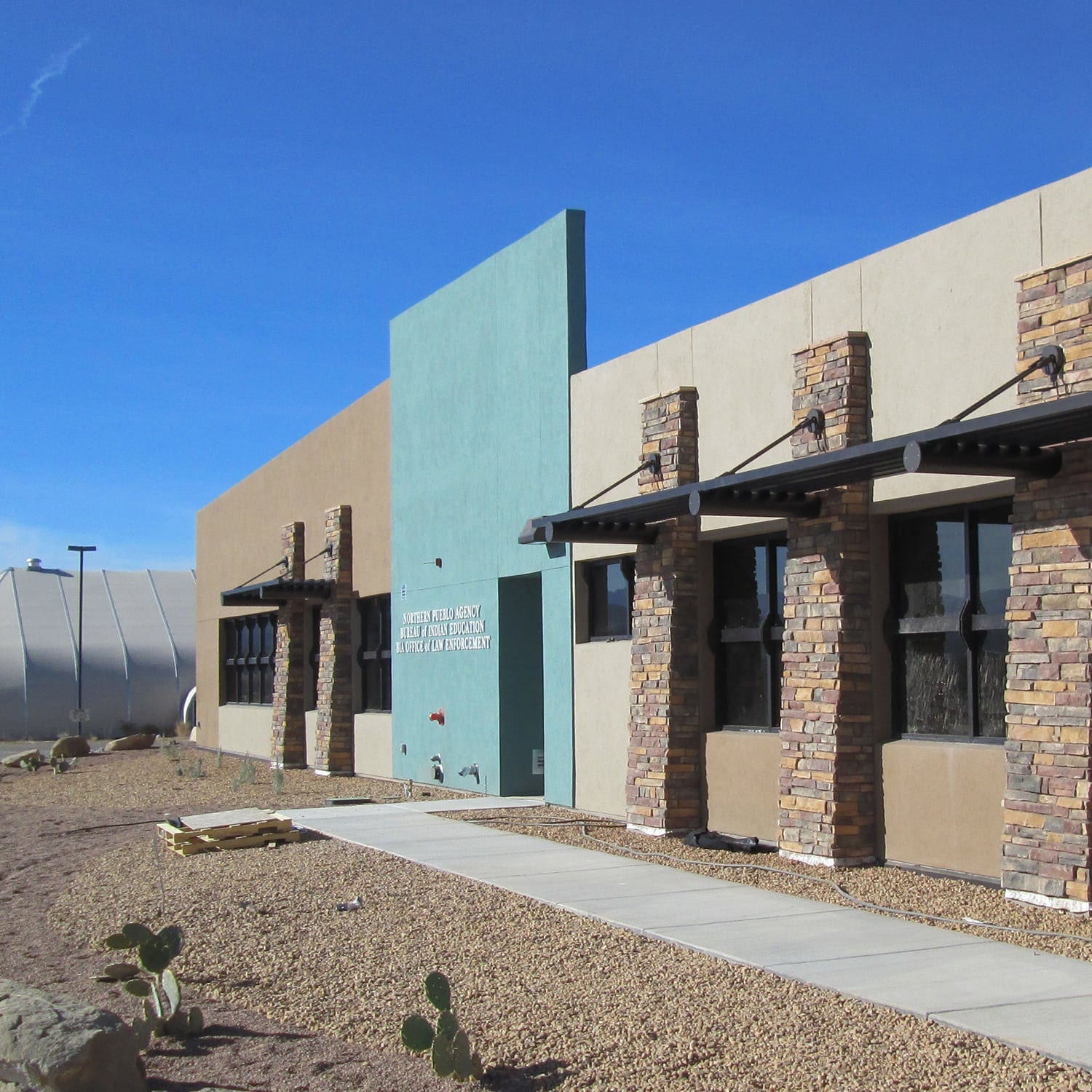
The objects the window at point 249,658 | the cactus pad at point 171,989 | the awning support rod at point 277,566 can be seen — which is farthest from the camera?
the window at point 249,658

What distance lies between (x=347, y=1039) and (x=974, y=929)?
4121mm

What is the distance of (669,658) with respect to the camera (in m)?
13.3

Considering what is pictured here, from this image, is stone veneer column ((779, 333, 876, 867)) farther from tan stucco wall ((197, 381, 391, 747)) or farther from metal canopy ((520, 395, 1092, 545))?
tan stucco wall ((197, 381, 391, 747))

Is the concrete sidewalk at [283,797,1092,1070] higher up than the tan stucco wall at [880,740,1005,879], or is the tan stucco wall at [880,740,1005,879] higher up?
the tan stucco wall at [880,740,1005,879]

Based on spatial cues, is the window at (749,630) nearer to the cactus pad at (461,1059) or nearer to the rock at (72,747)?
the cactus pad at (461,1059)

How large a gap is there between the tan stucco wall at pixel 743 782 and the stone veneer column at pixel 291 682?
13.4m

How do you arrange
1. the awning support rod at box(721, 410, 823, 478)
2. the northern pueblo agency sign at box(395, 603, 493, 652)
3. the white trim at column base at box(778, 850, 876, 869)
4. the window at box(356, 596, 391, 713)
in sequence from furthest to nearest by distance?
1. the window at box(356, 596, 391, 713)
2. the northern pueblo agency sign at box(395, 603, 493, 652)
3. the awning support rod at box(721, 410, 823, 478)
4. the white trim at column base at box(778, 850, 876, 869)

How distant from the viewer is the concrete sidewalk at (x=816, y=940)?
637 centimetres

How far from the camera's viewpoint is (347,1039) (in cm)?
659

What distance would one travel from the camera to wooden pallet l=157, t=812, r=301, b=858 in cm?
1326

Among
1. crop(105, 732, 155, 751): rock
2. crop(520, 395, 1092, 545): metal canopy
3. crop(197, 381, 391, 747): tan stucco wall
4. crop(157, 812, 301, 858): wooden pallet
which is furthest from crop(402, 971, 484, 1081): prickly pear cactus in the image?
crop(105, 732, 155, 751): rock

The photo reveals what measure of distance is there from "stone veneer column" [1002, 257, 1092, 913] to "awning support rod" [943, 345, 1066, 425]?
0.05 meters

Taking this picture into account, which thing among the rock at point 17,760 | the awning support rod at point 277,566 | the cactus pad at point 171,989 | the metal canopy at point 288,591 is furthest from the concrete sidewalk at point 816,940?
the rock at point 17,760

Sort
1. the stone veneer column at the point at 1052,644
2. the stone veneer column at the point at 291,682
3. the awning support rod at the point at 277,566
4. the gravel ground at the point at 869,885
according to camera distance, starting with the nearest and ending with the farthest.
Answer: the gravel ground at the point at 869,885 → the stone veneer column at the point at 1052,644 → the awning support rod at the point at 277,566 → the stone veneer column at the point at 291,682
